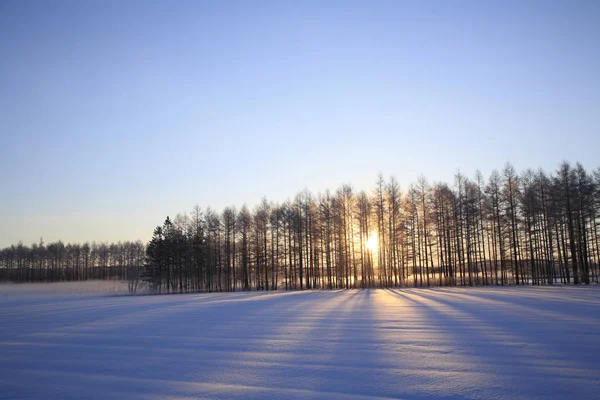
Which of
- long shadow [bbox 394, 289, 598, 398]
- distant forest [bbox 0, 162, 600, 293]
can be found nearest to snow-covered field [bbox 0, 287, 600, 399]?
long shadow [bbox 394, 289, 598, 398]

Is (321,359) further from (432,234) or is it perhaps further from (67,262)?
(67,262)

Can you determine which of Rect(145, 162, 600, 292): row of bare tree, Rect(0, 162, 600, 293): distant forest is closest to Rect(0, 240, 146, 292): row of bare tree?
Rect(0, 162, 600, 293): distant forest

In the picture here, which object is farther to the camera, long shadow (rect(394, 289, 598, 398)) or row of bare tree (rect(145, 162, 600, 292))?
row of bare tree (rect(145, 162, 600, 292))

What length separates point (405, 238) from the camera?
39344 mm

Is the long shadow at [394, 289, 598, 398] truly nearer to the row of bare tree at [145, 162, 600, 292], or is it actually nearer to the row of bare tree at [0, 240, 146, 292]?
the row of bare tree at [145, 162, 600, 292]

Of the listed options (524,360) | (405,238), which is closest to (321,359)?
(524,360)

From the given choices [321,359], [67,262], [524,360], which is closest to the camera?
[524,360]

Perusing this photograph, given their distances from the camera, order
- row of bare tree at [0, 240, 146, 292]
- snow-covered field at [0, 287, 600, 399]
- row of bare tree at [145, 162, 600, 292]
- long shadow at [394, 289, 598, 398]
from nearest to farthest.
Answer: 1. long shadow at [394, 289, 598, 398]
2. snow-covered field at [0, 287, 600, 399]
3. row of bare tree at [145, 162, 600, 292]
4. row of bare tree at [0, 240, 146, 292]

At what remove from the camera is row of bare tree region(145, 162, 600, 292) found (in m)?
34.3

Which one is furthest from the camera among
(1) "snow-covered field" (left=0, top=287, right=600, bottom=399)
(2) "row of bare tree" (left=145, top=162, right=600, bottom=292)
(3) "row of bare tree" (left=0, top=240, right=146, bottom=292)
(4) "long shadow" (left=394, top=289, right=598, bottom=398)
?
(3) "row of bare tree" (left=0, top=240, right=146, bottom=292)

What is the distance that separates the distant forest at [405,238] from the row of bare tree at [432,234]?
119 millimetres

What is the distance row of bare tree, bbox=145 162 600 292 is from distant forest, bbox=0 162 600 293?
12 cm

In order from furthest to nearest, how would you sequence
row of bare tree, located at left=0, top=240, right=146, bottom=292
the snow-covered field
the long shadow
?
row of bare tree, located at left=0, top=240, right=146, bottom=292 → the snow-covered field → the long shadow

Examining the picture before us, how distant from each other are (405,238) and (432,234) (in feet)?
10.2
